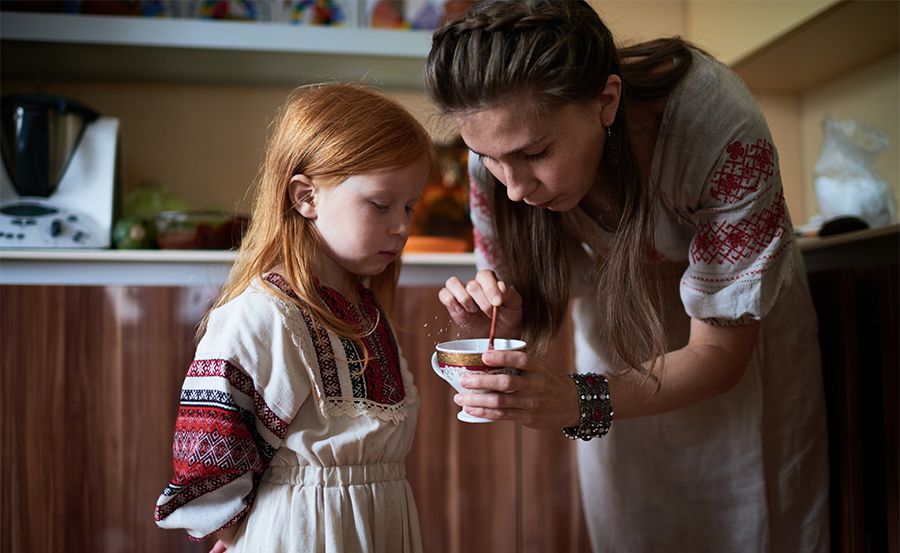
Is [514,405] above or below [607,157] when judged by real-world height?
below

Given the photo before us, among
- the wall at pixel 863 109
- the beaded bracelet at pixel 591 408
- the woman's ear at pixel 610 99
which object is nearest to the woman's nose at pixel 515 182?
the woman's ear at pixel 610 99

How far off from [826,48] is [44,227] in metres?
1.74

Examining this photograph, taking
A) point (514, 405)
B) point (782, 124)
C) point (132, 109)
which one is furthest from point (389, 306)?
point (782, 124)

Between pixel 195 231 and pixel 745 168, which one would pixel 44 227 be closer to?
pixel 195 231

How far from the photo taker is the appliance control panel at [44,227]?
162 centimetres

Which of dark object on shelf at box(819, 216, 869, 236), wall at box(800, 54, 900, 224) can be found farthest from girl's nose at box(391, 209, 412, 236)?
wall at box(800, 54, 900, 224)

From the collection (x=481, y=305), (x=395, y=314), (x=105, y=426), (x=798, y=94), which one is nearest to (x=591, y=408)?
(x=481, y=305)

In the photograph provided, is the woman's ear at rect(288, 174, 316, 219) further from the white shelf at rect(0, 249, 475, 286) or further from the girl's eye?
the white shelf at rect(0, 249, 475, 286)

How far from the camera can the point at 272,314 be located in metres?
0.92

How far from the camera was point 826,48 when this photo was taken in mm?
1743

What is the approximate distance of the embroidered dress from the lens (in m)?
0.88

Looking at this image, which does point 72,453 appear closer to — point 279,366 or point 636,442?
point 279,366

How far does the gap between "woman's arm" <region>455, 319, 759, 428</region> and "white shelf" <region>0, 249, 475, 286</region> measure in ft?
2.95

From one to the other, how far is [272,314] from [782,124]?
1658 mm
